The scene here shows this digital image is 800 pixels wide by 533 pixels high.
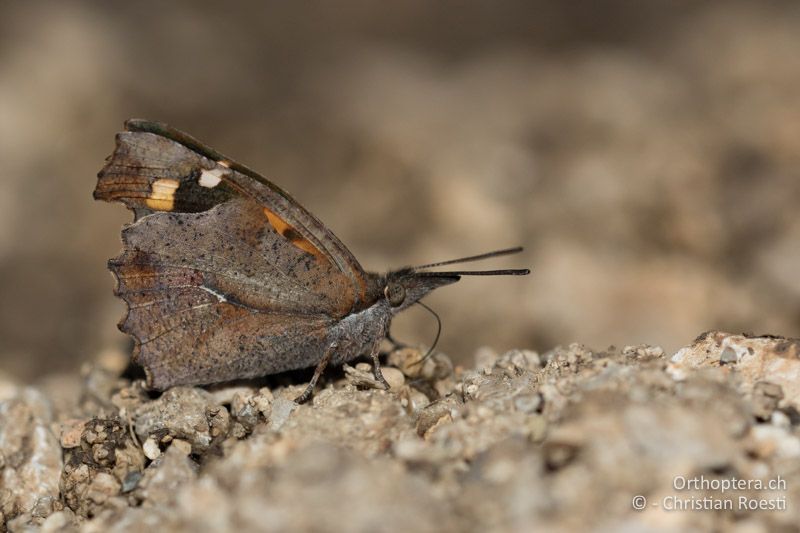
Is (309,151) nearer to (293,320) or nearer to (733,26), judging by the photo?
(293,320)

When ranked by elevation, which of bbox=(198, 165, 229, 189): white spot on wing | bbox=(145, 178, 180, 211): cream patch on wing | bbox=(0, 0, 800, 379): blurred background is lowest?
bbox=(145, 178, 180, 211): cream patch on wing

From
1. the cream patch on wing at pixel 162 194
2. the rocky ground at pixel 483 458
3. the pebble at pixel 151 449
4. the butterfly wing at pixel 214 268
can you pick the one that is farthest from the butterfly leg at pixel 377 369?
the cream patch on wing at pixel 162 194

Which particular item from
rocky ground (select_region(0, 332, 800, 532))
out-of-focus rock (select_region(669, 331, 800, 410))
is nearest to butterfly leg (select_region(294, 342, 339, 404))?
rocky ground (select_region(0, 332, 800, 532))

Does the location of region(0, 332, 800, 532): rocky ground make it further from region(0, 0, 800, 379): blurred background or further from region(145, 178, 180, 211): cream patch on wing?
region(0, 0, 800, 379): blurred background

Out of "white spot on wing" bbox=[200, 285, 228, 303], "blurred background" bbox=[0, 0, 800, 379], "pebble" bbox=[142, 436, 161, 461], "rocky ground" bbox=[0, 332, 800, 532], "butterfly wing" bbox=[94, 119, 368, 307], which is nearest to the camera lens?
"rocky ground" bbox=[0, 332, 800, 532]

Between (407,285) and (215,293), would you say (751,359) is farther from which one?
(215,293)

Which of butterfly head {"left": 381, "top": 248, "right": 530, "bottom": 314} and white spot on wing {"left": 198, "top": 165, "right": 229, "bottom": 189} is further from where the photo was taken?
butterfly head {"left": 381, "top": 248, "right": 530, "bottom": 314}
